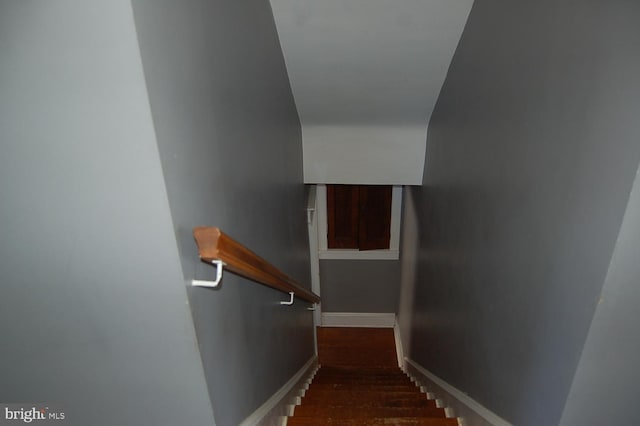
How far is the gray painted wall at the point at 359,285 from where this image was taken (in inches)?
213

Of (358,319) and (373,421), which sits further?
(358,319)

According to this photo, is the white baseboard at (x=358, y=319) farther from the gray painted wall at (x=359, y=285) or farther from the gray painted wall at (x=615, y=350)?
the gray painted wall at (x=615, y=350)

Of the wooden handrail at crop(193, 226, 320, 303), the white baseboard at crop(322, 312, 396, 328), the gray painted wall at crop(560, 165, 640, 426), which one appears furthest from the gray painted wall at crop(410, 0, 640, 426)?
the white baseboard at crop(322, 312, 396, 328)

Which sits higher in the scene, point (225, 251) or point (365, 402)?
point (225, 251)

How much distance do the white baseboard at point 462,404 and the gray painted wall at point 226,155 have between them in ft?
3.08

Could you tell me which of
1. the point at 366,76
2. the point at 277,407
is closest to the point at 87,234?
the point at 277,407

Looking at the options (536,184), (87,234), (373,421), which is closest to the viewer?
(87,234)

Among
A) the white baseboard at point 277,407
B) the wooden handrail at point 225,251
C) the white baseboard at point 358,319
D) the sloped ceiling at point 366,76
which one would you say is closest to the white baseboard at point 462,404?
the white baseboard at point 277,407

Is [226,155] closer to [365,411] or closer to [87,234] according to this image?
[87,234]

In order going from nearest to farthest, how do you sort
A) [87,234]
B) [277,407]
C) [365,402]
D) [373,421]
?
[87,234] < [277,407] < [373,421] < [365,402]

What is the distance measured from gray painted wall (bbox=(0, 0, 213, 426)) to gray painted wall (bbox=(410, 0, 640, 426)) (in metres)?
0.92

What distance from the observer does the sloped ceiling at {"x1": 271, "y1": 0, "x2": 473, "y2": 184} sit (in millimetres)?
1822

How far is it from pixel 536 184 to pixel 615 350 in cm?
47

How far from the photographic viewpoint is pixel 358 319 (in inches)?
225
